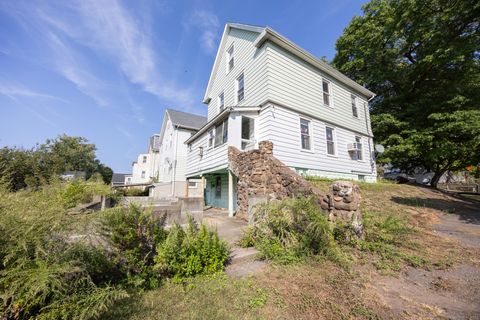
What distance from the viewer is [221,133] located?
953cm

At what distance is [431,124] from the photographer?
12.6 metres

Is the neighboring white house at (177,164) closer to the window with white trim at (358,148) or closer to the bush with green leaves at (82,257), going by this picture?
the window with white trim at (358,148)

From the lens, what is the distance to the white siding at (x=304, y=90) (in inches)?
341

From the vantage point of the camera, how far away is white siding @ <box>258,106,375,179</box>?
8.17m

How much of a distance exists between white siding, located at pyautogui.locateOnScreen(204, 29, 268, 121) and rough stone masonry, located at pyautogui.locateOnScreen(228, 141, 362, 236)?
304 cm

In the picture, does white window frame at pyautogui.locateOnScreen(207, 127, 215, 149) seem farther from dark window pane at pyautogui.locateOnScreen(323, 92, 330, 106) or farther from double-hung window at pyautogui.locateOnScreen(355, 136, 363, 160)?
double-hung window at pyautogui.locateOnScreen(355, 136, 363, 160)

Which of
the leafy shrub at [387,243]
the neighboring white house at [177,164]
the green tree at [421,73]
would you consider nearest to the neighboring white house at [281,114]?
the green tree at [421,73]

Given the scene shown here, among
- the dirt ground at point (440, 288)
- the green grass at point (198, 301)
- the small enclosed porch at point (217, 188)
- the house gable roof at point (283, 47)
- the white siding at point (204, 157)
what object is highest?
the house gable roof at point (283, 47)

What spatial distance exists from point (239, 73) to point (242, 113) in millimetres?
3596

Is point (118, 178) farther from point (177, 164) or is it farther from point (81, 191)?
point (81, 191)

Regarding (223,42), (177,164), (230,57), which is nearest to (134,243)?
(230,57)

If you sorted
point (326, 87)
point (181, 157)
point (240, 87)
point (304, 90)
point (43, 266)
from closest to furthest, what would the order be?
point (43, 266)
point (304, 90)
point (240, 87)
point (326, 87)
point (181, 157)

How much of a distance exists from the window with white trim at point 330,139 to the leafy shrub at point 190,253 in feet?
28.8

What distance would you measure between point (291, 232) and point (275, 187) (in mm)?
2313
